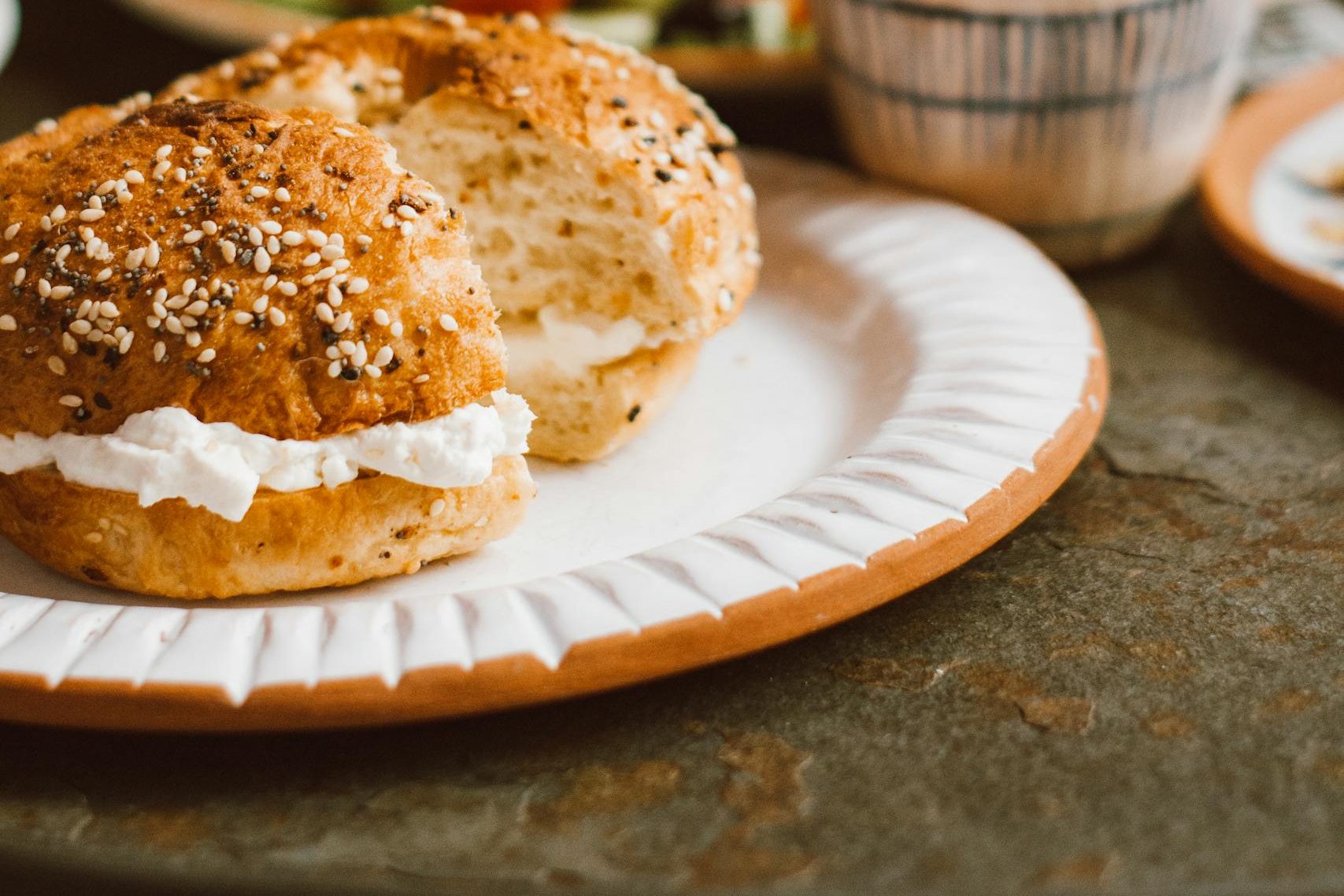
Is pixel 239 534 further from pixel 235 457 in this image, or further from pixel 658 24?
pixel 658 24

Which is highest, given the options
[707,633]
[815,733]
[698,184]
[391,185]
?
[391,185]

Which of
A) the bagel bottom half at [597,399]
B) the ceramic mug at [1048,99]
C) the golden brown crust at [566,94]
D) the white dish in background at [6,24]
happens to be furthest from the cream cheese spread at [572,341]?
the white dish in background at [6,24]

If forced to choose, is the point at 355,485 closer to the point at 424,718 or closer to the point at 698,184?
the point at 424,718

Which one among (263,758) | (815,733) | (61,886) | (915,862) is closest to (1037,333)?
(815,733)

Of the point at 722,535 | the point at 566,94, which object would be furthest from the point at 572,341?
the point at 722,535

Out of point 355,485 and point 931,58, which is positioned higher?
point 931,58
